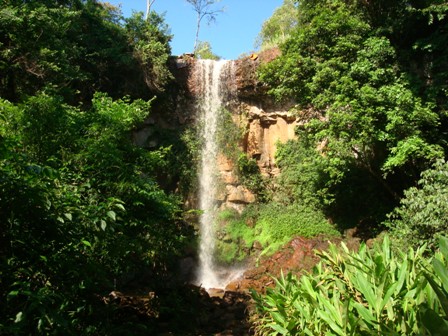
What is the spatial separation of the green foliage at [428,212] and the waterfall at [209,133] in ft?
23.2

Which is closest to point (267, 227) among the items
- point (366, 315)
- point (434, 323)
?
point (366, 315)

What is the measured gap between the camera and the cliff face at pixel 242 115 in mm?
Result: 14555

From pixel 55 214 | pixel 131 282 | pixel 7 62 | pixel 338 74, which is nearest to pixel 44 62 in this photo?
pixel 7 62

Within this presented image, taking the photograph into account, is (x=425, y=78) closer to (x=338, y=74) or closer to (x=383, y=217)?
(x=338, y=74)

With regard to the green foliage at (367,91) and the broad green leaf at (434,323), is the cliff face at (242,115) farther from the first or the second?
the broad green leaf at (434,323)

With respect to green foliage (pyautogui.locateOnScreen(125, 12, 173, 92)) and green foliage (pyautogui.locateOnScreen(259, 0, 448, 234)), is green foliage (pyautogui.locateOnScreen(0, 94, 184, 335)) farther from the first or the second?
green foliage (pyautogui.locateOnScreen(125, 12, 173, 92))

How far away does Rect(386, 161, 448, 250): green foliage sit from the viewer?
7023 millimetres

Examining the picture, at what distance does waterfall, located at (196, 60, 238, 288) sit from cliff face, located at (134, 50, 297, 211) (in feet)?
0.86

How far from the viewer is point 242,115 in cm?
1527

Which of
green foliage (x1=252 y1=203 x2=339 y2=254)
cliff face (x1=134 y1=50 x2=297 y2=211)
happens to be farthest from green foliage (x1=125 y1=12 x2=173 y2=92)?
green foliage (x1=252 y1=203 x2=339 y2=254)

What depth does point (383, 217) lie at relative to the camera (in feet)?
35.8

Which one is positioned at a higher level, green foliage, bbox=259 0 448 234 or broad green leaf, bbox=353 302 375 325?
green foliage, bbox=259 0 448 234

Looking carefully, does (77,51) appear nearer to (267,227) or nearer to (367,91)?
(267,227)

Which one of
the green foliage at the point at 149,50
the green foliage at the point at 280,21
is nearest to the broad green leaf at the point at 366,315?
the green foliage at the point at 149,50
